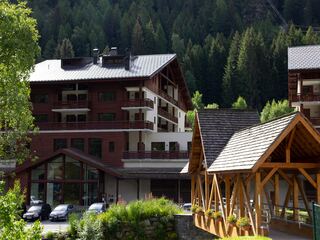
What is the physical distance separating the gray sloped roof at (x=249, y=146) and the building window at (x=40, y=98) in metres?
38.2

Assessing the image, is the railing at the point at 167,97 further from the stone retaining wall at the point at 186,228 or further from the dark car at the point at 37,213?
the stone retaining wall at the point at 186,228

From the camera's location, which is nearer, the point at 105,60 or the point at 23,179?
the point at 23,179

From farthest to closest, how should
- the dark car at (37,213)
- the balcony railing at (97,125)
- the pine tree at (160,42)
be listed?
1. the pine tree at (160,42)
2. the balcony railing at (97,125)
3. the dark car at (37,213)

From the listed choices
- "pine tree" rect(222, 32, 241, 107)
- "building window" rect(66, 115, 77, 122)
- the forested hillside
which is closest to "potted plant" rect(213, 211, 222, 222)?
"building window" rect(66, 115, 77, 122)

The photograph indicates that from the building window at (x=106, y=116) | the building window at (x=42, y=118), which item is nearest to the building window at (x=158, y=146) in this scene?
the building window at (x=106, y=116)

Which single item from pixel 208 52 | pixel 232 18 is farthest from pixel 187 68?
pixel 232 18

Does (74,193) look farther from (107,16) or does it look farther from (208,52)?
(107,16)

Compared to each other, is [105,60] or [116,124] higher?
[105,60]

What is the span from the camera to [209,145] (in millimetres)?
21422

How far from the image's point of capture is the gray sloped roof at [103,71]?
53.4 meters

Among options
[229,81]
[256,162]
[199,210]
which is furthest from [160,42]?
[256,162]

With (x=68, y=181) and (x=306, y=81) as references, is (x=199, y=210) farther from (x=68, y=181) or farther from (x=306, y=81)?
(x=306, y=81)

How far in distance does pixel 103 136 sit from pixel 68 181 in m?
6.49

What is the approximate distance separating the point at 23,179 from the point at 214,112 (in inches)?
1228
